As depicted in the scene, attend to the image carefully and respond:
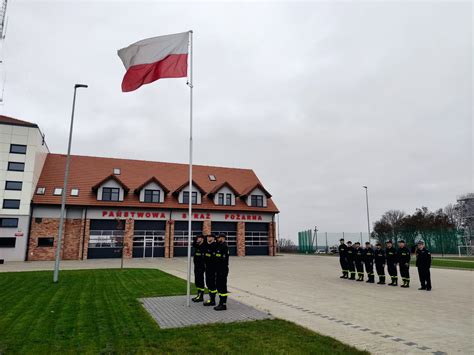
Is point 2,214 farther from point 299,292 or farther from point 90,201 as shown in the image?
point 299,292

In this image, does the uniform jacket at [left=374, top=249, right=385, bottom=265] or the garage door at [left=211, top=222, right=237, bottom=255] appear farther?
the garage door at [left=211, top=222, right=237, bottom=255]

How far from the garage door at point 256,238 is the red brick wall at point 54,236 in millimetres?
16509

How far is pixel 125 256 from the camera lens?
31.0 metres

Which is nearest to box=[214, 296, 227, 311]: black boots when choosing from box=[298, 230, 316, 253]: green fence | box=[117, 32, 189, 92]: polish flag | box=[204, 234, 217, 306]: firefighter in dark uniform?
box=[204, 234, 217, 306]: firefighter in dark uniform

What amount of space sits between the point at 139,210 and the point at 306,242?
29.8 m

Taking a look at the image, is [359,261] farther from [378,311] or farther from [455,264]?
[455,264]

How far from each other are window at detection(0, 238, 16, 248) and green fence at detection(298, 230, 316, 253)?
38.7 meters

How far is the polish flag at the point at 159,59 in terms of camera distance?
1007 cm

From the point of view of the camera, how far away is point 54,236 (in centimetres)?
2891

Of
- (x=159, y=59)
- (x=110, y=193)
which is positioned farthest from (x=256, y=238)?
(x=159, y=59)

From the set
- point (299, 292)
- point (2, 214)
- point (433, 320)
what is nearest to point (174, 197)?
point (2, 214)

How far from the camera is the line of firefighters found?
13.7 m

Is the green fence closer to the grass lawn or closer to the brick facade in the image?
the brick facade

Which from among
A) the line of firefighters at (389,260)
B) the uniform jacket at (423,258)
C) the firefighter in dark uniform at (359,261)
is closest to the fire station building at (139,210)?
the line of firefighters at (389,260)
